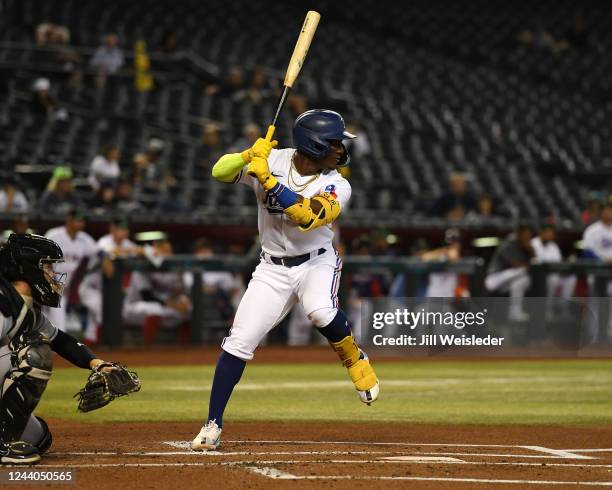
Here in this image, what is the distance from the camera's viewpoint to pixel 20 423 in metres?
5.13

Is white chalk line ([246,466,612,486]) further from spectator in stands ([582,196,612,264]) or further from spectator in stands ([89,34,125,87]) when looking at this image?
spectator in stands ([89,34,125,87])

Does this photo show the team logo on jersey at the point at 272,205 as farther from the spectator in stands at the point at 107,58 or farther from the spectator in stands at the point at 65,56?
the spectator in stands at the point at 107,58

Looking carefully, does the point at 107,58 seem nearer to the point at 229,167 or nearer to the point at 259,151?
the point at 229,167

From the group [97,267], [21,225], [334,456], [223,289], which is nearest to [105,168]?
[97,267]

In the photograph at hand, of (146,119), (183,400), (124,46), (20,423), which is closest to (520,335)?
(183,400)

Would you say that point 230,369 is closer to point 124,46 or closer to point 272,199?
point 272,199

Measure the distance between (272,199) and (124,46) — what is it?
16.3 meters

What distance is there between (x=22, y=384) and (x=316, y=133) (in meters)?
1.98

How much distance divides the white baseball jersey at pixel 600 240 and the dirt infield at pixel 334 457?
314 inches

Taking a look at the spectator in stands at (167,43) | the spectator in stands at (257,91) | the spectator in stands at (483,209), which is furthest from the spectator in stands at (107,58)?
the spectator in stands at (483,209)

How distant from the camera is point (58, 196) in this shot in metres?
13.6

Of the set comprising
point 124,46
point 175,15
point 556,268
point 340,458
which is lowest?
point 340,458

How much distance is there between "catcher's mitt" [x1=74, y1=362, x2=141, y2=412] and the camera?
5.37m

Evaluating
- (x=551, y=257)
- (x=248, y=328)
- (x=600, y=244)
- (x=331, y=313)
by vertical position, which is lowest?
(x=248, y=328)
